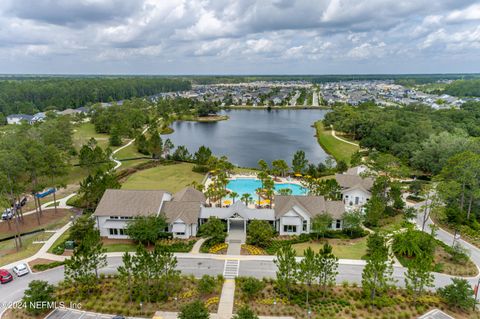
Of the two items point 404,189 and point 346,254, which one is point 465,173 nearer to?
point 404,189

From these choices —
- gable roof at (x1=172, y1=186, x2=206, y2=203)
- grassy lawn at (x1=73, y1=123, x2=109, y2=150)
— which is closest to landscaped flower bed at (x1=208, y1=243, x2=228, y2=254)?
gable roof at (x1=172, y1=186, x2=206, y2=203)

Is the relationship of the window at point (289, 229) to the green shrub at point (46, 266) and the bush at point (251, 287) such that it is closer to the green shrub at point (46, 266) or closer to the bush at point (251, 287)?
the bush at point (251, 287)

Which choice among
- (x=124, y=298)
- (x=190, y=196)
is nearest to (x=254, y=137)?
(x=190, y=196)

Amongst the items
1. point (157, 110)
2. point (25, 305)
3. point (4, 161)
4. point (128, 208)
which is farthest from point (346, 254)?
point (157, 110)

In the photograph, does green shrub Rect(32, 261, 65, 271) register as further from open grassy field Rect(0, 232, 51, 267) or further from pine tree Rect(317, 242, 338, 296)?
pine tree Rect(317, 242, 338, 296)

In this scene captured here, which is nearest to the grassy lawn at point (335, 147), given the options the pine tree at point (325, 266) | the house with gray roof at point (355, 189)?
the house with gray roof at point (355, 189)

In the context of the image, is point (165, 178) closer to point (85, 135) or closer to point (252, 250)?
point (252, 250)

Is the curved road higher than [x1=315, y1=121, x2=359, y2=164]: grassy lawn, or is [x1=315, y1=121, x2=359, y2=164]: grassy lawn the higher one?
[x1=315, y1=121, x2=359, y2=164]: grassy lawn
